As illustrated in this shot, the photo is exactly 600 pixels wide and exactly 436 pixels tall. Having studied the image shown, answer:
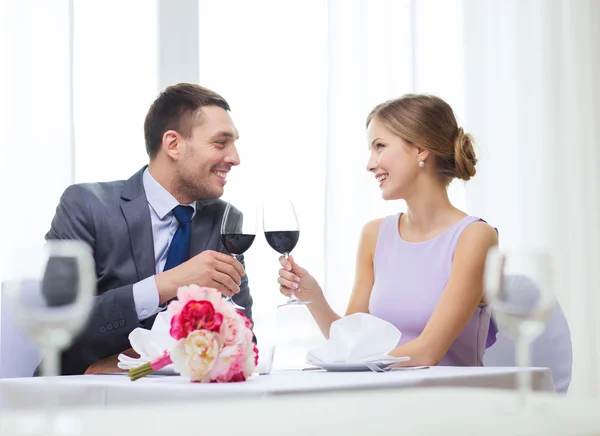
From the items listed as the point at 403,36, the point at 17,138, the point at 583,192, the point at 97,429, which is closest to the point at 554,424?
the point at 97,429

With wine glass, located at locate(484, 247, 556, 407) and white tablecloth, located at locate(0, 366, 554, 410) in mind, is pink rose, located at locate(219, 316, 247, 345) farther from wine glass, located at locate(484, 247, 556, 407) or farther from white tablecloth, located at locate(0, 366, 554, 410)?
wine glass, located at locate(484, 247, 556, 407)

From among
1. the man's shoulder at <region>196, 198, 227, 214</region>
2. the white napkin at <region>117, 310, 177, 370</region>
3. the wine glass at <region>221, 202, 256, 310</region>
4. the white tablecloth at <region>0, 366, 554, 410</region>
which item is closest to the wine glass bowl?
the white tablecloth at <region>0, 366, 554, 410</region>

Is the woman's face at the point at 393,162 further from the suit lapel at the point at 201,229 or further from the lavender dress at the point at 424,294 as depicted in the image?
the suit lapel at the point at 201,229

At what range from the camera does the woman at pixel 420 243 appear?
2111 millimetres

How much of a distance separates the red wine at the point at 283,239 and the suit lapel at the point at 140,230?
50 centimetres

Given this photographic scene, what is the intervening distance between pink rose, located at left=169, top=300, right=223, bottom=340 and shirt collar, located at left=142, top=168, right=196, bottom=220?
3.66 ft

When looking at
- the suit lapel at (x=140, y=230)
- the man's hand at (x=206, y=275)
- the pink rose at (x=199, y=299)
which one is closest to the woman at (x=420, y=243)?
the man's hand at (x=206, y=275)

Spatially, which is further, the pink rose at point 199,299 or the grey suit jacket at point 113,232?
the grey suit jacket at point 113,232

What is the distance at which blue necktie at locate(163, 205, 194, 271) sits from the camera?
2260 mm

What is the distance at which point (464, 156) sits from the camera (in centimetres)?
230

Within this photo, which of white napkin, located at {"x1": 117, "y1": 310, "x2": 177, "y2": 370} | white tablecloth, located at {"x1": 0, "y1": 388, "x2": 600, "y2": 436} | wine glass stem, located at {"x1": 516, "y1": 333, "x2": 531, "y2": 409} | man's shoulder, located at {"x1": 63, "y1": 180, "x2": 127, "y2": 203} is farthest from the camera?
man's shoulder, located at {"x1": 63, "y1": 180, "x2": 127, "y2": 203}

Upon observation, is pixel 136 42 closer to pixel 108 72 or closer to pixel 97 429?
pixel 108 72

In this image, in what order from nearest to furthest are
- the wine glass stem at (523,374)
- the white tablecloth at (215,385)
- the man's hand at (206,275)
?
1. the wine glass stem at (523,374)
2. the white tablecloth at (215,385)
3. the man's hand at (206,275)

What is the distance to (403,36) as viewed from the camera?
12.4 feet
